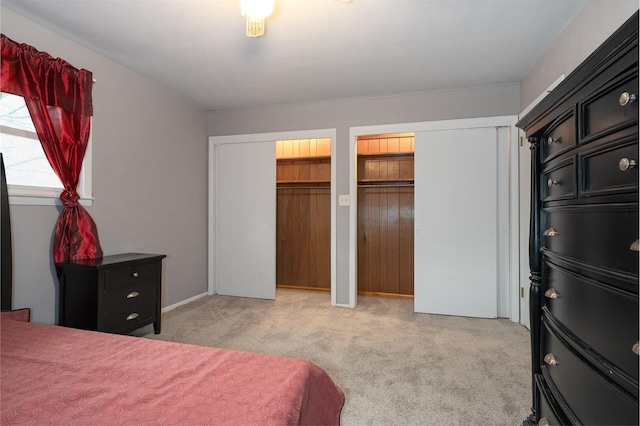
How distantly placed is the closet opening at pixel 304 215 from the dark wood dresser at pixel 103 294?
230cm

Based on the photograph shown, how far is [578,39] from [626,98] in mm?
1960

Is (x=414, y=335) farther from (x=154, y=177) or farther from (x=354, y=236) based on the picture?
(x=154, y=177)

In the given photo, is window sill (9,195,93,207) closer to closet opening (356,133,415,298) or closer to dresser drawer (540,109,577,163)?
dresser drawer (540,109,577,163)

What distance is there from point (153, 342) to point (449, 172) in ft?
10.2

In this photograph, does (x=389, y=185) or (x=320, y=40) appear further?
(x=389, y=185)

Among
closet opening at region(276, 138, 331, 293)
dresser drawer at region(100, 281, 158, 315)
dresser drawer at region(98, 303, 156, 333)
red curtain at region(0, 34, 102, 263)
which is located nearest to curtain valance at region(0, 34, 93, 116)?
red curtain at region(0, 34, 102, 263)

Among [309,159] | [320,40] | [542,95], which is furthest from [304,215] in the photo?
[542,95]

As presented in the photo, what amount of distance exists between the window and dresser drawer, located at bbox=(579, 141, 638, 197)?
3.02 meters

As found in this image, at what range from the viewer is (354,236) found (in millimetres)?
3697

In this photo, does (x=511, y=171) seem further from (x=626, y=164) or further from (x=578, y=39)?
(x=626, y=164)

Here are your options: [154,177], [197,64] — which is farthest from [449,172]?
[154,177]

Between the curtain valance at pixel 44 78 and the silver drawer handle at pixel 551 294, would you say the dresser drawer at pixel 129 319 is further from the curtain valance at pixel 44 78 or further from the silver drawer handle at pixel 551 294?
the silver drawer handle at pixel 551 294

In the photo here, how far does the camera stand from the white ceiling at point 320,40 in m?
2.08

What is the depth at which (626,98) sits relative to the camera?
72 centimetres
